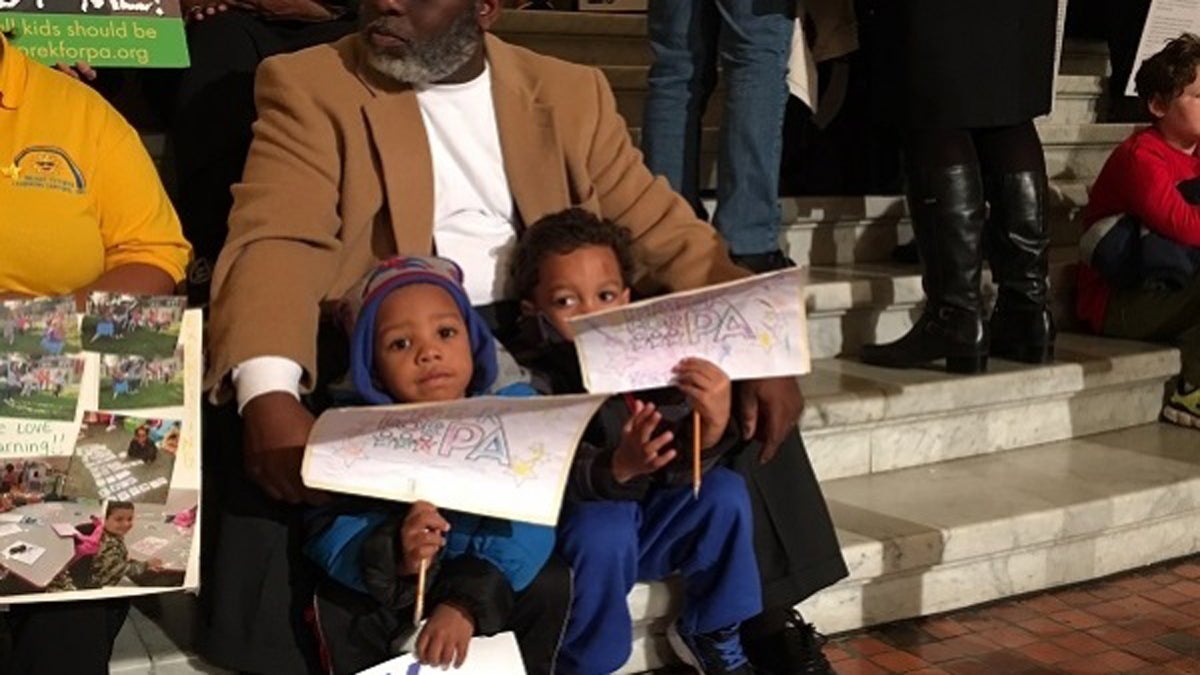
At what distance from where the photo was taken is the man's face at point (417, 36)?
235 centimetres

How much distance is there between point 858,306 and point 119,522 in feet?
7.17

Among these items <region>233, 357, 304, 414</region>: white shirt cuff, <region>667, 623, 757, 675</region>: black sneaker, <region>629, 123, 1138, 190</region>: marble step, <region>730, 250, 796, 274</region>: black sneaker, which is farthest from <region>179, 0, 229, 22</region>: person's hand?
<region>629, 123, 1138, 190</region>: marble step

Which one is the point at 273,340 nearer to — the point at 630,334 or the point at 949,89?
the point at 630,334

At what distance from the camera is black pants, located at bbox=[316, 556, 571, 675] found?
211 centimetres

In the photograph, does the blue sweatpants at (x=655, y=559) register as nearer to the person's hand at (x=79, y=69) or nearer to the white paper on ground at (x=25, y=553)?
the white paper on ground at (x=25, y=553)

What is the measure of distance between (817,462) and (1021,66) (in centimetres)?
97

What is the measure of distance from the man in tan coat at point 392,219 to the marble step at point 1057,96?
6.54 ft

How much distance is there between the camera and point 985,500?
10.3 ft

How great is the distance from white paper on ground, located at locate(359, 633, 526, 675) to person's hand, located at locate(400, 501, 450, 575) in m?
0.14

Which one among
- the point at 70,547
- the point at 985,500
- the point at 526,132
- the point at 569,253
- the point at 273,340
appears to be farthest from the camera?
the point at 985,500

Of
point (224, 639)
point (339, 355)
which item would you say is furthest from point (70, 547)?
Answer: point (339, 355)

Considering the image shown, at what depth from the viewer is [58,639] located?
2.02m

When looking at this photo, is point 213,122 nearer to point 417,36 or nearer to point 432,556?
point 417,36

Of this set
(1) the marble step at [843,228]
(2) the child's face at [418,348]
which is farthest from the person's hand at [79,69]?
(1) the marble step at [843,228]
